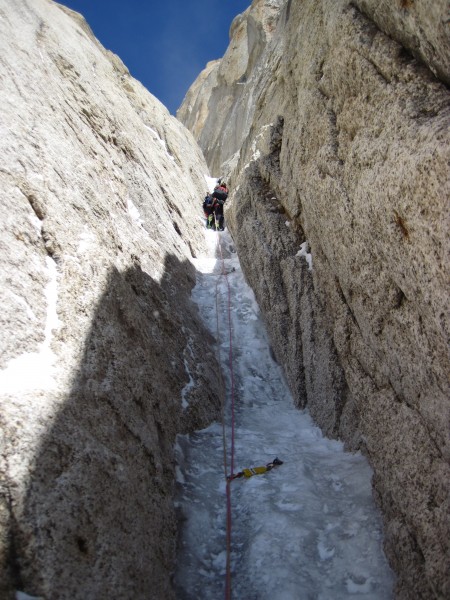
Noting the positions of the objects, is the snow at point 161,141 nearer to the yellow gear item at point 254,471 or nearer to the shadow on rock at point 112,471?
the shadow on rock at point 112,471

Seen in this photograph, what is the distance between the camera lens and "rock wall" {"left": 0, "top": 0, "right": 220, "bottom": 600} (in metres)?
3.36

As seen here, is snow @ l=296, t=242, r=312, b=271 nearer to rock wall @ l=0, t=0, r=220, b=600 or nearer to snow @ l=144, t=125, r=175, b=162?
rock wall @ l=0, t=0, r=220, b=600

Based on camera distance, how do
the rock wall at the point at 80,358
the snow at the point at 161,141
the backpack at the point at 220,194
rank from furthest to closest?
the snow at the point at 161,141 → the backpack at the point at 220,194 → the rock wall at the point at 80,358

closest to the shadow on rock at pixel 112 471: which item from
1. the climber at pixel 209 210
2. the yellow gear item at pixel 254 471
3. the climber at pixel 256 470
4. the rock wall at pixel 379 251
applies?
the climber at pixel 256 470

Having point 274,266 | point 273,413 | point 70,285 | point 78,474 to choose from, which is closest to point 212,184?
point 274,266

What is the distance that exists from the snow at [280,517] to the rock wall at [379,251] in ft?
1.12

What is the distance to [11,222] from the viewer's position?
4.97m

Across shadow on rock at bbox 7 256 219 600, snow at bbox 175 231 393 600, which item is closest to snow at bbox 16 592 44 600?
shadow on rock at bbox 7 256 219 600

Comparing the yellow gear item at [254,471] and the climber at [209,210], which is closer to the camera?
the yellow gear item at [254,471]

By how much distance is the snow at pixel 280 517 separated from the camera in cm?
456

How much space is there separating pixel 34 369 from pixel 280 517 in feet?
11.4

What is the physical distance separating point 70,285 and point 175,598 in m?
3.58

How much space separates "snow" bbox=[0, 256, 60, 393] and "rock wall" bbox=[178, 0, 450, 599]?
11.9 ft

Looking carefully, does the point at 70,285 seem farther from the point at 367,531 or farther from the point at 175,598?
the point at 367,531
